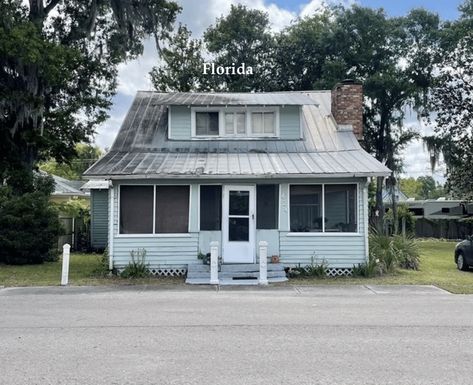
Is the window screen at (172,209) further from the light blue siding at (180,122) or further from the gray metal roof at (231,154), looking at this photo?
the light blue siding at (180,122)

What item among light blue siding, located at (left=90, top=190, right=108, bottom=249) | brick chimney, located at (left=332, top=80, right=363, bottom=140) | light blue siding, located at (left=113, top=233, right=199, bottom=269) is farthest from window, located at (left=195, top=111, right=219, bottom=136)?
light blue siding, located at (left=90, top=190, right=108, bottom=249)

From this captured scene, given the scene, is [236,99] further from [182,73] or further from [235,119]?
[182,73]

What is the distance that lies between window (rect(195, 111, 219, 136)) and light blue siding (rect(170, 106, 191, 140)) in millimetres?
316

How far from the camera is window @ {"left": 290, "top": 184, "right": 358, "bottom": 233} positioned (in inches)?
579

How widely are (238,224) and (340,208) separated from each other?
2983 millimetres

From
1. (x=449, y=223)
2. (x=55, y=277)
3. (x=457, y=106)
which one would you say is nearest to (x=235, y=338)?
(x=55, y=277)

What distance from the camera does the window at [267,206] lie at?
14.7 m

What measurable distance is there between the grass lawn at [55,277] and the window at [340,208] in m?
4.58

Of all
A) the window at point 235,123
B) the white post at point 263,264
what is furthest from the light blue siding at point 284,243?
the window at point 235,123

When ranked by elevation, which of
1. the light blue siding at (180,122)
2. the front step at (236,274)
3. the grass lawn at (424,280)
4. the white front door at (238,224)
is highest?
the light blue siding at (180,122)

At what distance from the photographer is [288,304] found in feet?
33.0

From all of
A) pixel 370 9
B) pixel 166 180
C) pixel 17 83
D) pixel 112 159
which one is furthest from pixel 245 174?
pixel 370 9

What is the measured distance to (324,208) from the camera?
14.7m

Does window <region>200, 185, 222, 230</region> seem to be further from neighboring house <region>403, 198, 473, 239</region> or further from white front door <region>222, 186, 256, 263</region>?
neighboring house <region>403, 198, 473, 239</region>
